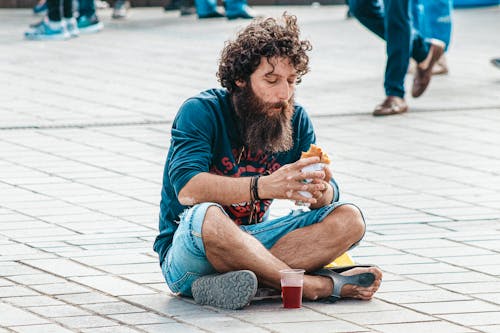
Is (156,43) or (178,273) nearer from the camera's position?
(178,273)

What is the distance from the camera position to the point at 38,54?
11.4 meters

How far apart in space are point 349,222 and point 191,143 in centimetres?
61

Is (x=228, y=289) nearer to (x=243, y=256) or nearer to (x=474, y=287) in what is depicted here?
(x=243, y=256)

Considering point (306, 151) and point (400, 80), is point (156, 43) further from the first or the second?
point (306, 151)

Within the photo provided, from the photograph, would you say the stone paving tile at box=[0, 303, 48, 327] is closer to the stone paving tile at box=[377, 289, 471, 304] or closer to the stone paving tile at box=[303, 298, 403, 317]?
the stone paving tile at box=[303, 298, 403, 317]

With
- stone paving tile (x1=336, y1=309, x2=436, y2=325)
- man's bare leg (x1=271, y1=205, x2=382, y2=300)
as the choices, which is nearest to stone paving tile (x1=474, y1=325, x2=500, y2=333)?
stone paving tile (x1=336, y1=309, x2=436, y2=325)

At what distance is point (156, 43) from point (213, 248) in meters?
8.01

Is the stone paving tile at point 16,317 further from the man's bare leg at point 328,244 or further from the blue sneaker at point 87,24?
the blue sneaker at point 87,24

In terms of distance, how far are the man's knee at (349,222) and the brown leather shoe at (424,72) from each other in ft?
15.0

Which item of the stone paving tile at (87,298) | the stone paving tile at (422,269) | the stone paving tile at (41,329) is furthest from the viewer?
the stone paving tile at (422,269)

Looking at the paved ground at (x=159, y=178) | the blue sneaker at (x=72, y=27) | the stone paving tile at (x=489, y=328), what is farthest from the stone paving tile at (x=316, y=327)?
the blue sneaker at (x=72, y=27)

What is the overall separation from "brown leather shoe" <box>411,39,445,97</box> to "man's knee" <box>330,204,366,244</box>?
4.58 meters

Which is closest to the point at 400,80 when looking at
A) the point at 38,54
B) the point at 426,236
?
the point at 426,236

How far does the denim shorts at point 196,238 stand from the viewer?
438cm
